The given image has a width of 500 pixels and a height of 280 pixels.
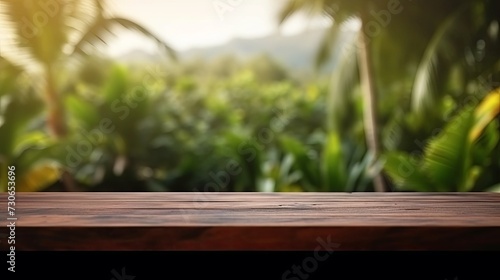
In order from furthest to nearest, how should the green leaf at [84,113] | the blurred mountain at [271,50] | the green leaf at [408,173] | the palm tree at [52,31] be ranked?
the blurred mountain at [271,50] → the green leaf at [84,113] → the palm tree at [52,31] → the green leaf at [408,173]

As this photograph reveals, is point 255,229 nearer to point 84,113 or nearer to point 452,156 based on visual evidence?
point 452,156

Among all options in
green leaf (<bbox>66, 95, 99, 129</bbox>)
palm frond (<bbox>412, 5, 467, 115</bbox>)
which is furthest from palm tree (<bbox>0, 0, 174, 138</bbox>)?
palm frond (<bbox>412, 5, 467, 115</bbox>)

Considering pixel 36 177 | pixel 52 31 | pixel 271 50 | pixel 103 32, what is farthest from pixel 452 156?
pixel 271 50

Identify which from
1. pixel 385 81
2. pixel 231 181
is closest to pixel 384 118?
pixel 385 81

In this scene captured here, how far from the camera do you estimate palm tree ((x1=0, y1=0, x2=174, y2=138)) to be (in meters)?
5.80

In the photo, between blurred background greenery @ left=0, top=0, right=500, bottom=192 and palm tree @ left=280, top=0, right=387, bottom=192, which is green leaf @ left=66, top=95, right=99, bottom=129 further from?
palm tree @ left=280, top=0, right=387, bottom=192

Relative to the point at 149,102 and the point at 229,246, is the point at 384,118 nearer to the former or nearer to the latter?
the point at 149,102

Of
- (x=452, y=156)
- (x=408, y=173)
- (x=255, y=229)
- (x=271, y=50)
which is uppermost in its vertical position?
(x=255, y=229)

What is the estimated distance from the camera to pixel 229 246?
2.35 ft

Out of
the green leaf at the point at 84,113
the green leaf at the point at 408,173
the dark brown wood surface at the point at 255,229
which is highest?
the dark brown wood surface at the point at 255,229

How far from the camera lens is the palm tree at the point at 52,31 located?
19.0 feet

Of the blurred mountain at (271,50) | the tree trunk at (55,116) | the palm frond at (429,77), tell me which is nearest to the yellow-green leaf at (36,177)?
the tree trunk at (55,116)

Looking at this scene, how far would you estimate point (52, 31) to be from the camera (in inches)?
235

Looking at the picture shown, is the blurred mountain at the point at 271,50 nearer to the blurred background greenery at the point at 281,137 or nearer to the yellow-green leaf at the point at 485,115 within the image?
the blurred background greenery at the point at 281,137
